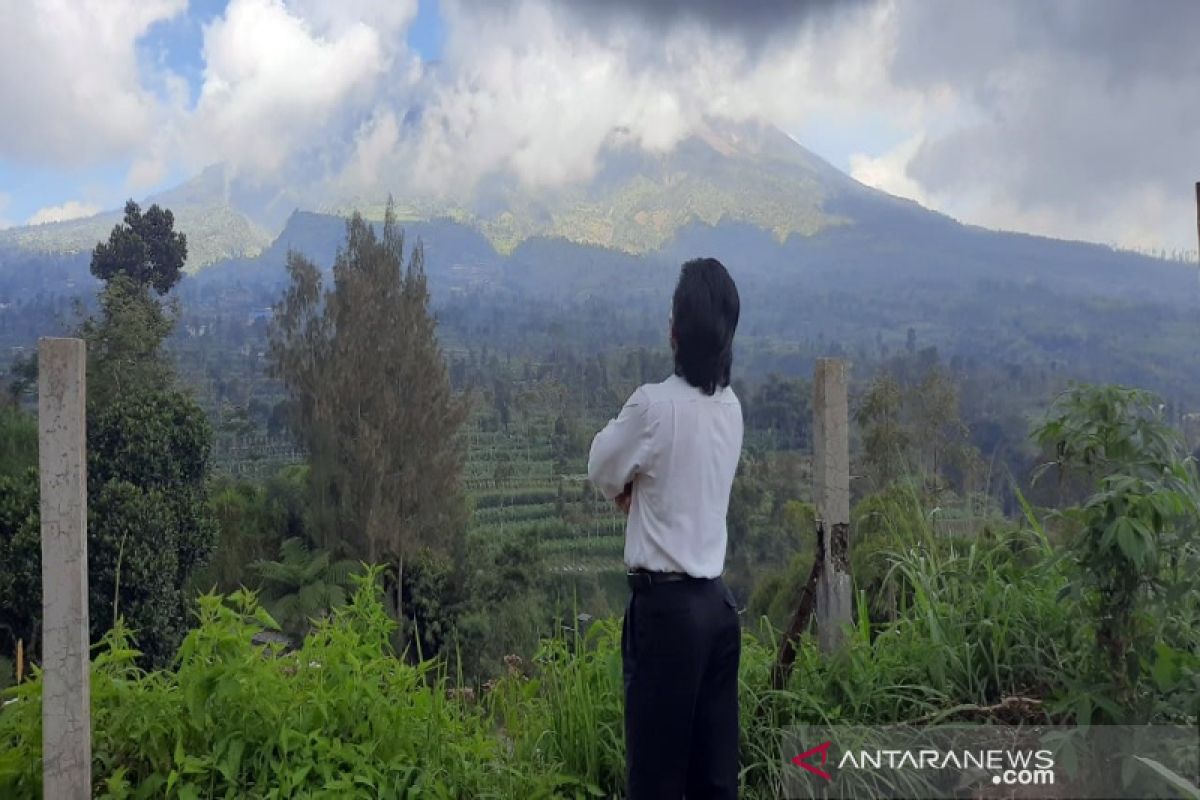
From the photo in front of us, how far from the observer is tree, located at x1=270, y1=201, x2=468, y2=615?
60.1ft

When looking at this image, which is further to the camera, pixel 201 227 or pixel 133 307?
pixel 201 227

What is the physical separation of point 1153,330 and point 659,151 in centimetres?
2832

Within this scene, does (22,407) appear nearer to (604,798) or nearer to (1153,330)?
(604,798)

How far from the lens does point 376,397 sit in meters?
19.0

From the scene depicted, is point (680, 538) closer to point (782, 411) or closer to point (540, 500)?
point (782, 411)

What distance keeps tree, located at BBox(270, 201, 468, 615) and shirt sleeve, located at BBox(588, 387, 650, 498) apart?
16719mm

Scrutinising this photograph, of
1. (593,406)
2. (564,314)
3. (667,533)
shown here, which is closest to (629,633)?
(667,533)

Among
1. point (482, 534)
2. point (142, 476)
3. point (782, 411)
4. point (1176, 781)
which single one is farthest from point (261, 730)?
point (482, 534)

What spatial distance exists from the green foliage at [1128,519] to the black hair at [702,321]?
2.60ft

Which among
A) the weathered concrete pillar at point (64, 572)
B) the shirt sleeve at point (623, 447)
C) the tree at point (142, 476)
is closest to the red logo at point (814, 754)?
the shirt sleeve at point (623, 447)

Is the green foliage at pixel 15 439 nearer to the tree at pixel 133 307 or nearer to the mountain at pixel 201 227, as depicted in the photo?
the tree at pixel 133 307

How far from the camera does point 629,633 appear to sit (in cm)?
191

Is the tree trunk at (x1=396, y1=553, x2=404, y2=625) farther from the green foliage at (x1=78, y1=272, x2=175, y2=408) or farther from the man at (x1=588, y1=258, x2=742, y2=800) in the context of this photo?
the man at (x1=588, y1=258, x2=742, y2=800)

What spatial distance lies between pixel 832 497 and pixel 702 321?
1.03 m
